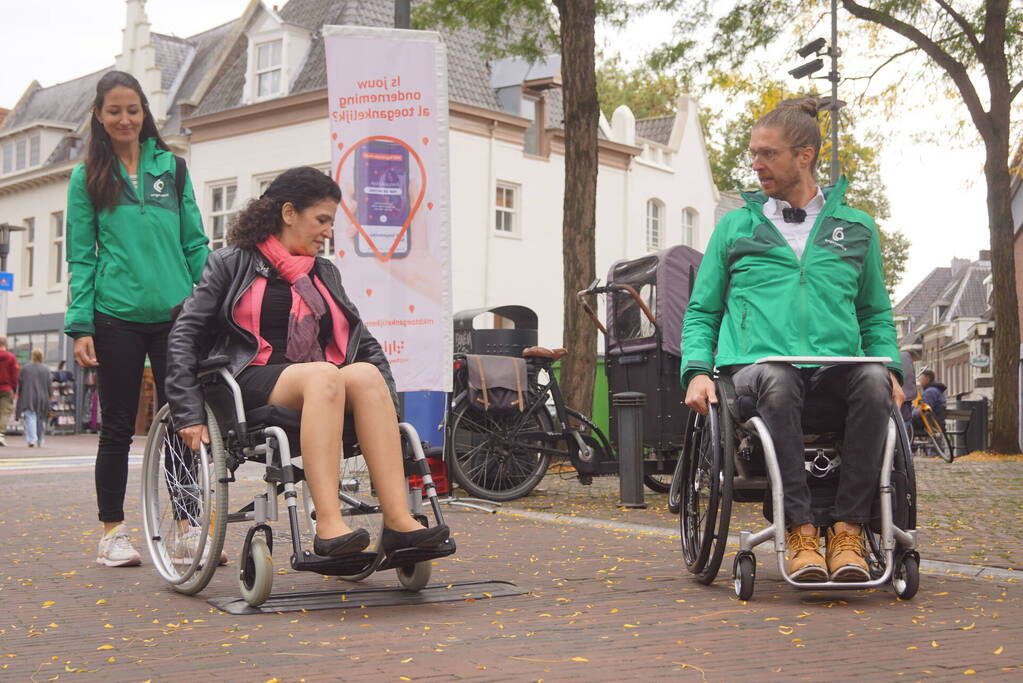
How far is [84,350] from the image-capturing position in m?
5.59

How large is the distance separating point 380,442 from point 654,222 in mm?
33879

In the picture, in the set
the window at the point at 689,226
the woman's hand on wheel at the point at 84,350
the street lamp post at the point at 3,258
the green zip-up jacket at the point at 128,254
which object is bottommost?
the woman's hand on wheel at the point at 84,350

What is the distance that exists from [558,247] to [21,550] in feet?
91.1

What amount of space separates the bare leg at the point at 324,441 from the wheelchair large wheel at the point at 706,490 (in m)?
1.28

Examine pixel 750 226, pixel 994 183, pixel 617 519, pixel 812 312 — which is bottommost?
pixel 617 519

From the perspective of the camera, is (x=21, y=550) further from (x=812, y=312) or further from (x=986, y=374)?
(x=986, y=374)

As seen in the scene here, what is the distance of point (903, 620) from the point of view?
13.9 ft

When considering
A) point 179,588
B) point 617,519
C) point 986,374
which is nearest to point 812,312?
point 179,588

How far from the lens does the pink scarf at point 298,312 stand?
4.89m

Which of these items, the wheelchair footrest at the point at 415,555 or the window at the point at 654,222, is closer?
the wheelchair footrest at the point at 415,555

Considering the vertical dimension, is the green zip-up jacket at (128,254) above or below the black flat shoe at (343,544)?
above

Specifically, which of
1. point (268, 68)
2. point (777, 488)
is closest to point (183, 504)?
point (777, 488)

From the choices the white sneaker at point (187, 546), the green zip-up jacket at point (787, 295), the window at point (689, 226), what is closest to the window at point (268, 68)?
the window at point (689, 226)

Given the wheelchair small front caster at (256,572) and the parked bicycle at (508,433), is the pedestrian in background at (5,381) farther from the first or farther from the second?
the wheelchair small front caster at (256,572)
